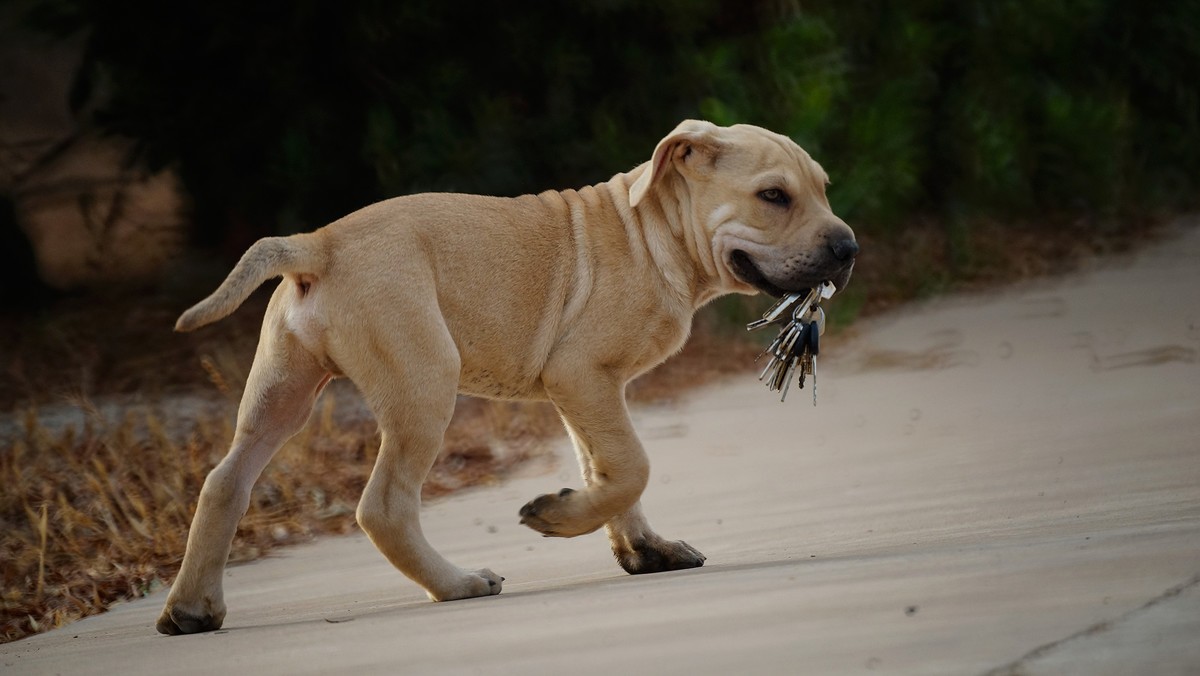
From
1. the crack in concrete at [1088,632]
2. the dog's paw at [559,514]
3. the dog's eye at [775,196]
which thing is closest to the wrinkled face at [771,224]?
the dog's eye at [775,196]

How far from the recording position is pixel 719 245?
195 inches

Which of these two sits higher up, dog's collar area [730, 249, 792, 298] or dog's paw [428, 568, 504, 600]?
dog's collar area [730, 249, 792, 298]

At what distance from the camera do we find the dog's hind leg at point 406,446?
4.36m

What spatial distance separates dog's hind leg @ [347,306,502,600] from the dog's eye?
52.5 inches

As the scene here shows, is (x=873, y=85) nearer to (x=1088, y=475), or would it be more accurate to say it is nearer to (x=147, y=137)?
(x=147, y=137)

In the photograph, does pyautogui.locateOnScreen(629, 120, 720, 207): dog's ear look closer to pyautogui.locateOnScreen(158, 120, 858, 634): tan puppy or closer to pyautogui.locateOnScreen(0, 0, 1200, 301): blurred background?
pyautogui.locateOnScreen(158, 120, 858, 634): tan puppy

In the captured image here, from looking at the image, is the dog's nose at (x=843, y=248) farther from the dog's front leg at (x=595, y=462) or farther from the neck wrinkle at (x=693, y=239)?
the dog's front leg at (x=595, y=462)

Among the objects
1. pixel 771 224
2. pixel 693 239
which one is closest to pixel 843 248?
pixel 771 224

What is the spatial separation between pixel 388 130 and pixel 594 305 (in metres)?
4.84

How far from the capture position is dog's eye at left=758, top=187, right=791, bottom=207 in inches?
195

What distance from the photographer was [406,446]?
4.39m

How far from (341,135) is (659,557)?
5.87 m

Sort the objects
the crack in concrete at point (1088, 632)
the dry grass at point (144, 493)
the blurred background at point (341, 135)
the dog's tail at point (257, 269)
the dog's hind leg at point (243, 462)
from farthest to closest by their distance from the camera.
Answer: the blurred background at point (341, 135), the dry grass at point (144, 493), the dog's hind leg at point (243, 462), the dog's tail at point (257, 269), the crack in concrete at point (1088, 632)

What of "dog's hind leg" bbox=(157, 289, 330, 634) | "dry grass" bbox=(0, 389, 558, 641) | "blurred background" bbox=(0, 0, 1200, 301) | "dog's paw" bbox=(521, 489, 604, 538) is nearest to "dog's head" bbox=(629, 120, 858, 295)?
"dog's paw" bbox=(521, 489, 604, 538)
